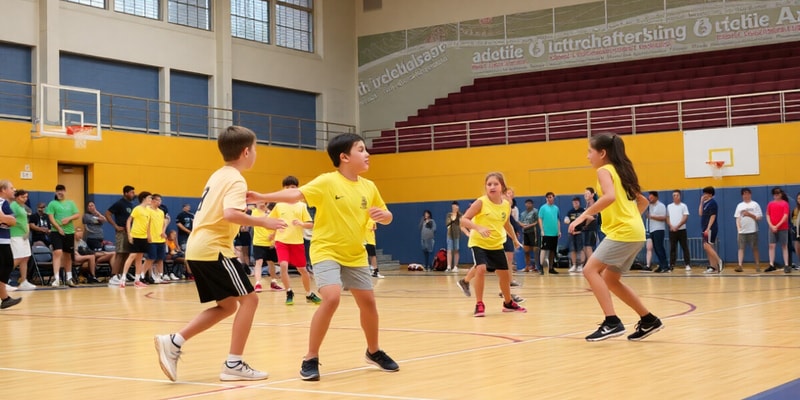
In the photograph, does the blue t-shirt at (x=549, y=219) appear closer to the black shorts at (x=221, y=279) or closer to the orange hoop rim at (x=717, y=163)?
the orange hoop rim at (x=717, y=163)

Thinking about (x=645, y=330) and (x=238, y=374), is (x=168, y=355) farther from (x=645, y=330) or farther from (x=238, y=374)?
(x=645, y=330)

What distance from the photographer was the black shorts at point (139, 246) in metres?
18.2

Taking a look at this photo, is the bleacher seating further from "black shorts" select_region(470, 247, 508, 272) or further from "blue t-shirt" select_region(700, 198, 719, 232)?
"black shorts" select_region(470, 247, 508, 272)

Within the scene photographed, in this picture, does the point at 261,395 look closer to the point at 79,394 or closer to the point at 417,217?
the point at 79,394

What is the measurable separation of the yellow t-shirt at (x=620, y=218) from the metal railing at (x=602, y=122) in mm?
15541

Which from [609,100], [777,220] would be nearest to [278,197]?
[777,220]

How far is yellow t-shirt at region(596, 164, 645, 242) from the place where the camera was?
7.61 metres

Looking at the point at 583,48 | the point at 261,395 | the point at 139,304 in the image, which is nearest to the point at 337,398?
the point at 261,395

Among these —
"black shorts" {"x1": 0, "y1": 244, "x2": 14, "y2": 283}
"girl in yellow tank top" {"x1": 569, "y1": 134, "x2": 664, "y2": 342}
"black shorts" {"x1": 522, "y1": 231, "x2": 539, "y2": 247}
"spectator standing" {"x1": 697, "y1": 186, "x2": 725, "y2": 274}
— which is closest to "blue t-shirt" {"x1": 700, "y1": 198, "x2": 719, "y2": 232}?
"spectator standing" {"x1": 697, "y1": 186, "x2": 725, "y2": 274}

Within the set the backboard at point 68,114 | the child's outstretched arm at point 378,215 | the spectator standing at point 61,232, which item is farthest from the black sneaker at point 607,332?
the backboard at point 68,114

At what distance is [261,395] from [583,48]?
2504cm

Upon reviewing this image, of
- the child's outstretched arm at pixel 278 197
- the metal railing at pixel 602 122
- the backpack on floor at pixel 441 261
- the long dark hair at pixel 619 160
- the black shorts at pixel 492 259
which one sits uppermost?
the metal railing at pixel 602 122

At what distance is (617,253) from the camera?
7590 mm

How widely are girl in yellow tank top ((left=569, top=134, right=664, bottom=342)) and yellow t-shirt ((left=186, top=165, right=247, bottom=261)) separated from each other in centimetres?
298
